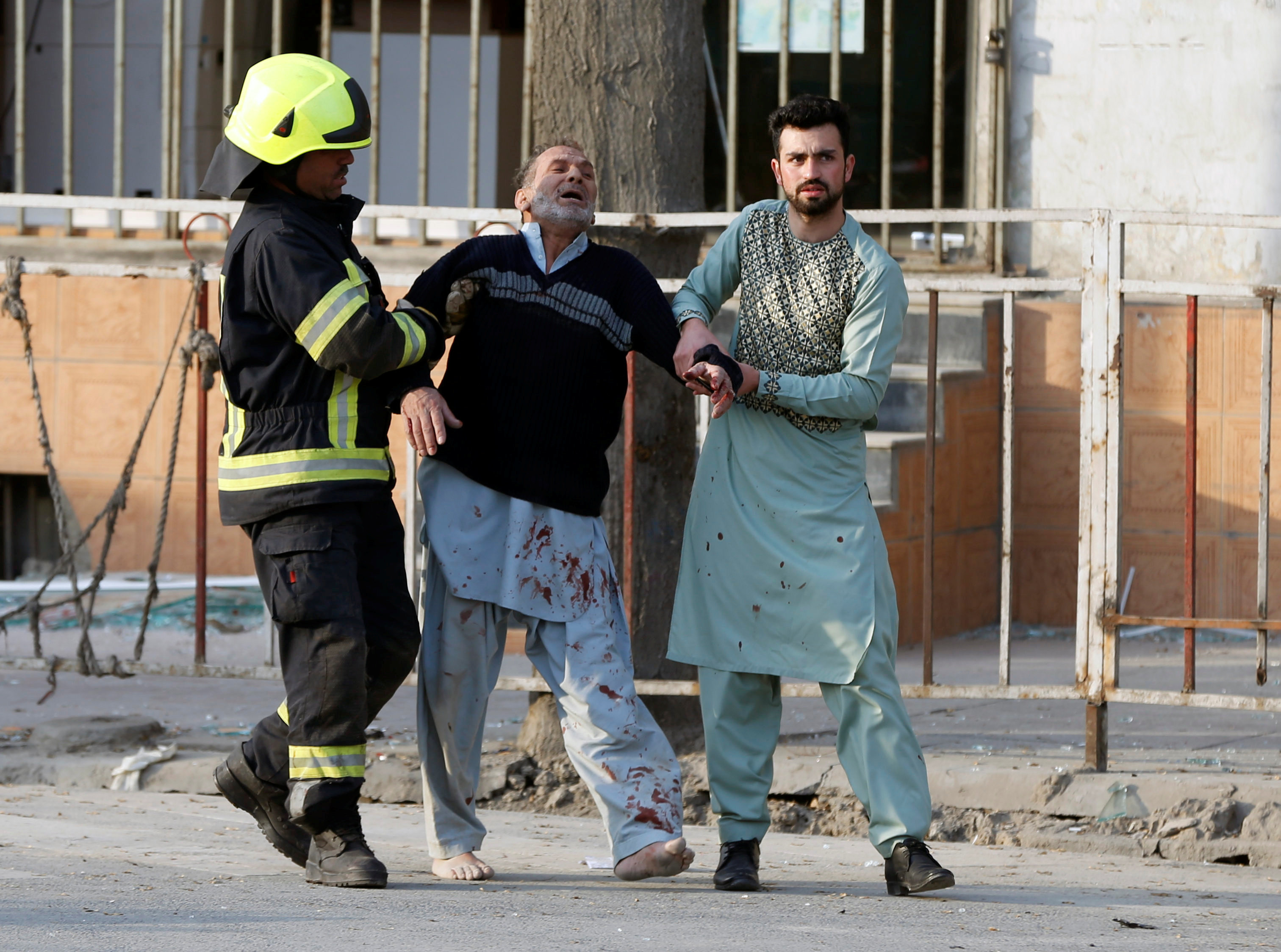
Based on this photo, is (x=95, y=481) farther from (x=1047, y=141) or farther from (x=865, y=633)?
(x=865, y=633)

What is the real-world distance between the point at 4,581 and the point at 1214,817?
5423 millimetres

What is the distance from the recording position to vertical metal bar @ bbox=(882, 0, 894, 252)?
24.2ft

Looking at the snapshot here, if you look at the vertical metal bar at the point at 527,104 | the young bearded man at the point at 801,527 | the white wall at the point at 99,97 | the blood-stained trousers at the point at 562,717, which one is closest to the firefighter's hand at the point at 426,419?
the blood-stained trousers at the point at 562,717

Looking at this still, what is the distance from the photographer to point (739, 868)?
12.2 feet

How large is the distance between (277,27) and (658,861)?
16.9 feet

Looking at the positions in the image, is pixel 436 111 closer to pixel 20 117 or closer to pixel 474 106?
pixel 474 106

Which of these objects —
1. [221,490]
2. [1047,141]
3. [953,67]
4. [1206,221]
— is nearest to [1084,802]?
[1206,221]

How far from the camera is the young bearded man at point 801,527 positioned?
3688mm

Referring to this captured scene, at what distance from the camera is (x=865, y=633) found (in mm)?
3688

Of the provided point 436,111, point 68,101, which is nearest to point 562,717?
point 68,101

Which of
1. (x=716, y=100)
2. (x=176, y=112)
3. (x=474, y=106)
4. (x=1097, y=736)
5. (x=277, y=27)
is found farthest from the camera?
(x=716, y=100)

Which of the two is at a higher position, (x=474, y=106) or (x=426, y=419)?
(x=474, y=106)

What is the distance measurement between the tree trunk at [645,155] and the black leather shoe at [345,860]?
140cm

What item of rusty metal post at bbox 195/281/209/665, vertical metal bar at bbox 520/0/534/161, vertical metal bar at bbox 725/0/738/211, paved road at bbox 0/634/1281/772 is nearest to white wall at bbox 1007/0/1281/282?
vertical metal bar at bbox 725/0/738/211
